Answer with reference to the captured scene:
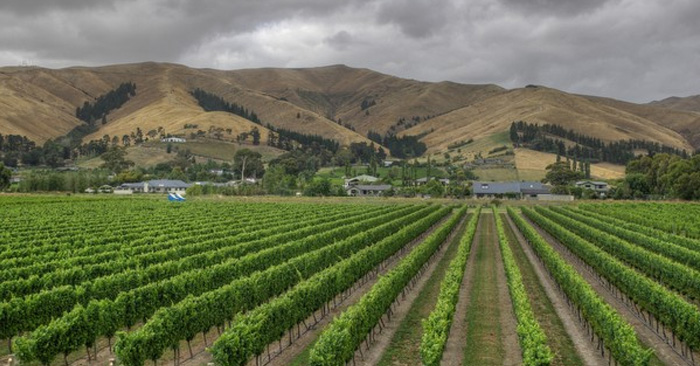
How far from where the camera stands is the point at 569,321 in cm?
2572

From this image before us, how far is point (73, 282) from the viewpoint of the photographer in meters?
26.2

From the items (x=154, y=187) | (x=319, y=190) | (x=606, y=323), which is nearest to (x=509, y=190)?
(x=319, y=190)

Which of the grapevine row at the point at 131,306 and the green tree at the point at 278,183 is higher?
the green tree at the point at 278,183

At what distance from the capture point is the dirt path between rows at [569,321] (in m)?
21.0

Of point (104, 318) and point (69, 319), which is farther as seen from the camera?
point (104, 318)

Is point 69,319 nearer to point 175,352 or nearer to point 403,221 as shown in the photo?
point 175,352

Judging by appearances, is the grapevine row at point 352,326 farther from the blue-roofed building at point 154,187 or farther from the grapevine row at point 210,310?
the blue-roofed building at point 154,187

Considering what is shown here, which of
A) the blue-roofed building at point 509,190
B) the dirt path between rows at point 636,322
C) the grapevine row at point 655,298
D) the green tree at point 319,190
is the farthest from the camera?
the blue-roofed building at point 509,190

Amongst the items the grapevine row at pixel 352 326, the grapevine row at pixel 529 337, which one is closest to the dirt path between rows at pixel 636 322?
the grapevine row at pixel 529 337

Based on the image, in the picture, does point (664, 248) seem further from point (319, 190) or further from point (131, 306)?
point (319, 190)

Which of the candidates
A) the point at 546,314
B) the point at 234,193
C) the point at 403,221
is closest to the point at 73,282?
the point at 546,314

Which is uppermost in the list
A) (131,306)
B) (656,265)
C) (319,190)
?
(319,190)

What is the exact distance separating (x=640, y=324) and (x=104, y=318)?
22764mm

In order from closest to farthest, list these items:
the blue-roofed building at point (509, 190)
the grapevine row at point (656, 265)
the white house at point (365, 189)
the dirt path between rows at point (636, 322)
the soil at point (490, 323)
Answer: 1. the soil at point (490, 323)
2. the dirt path between rows at point (636, 322)
3. the grapevine row at point (656, 265)
4. the blue-roofed building at point (509, 190)
5. the white house at point (365, 189)
